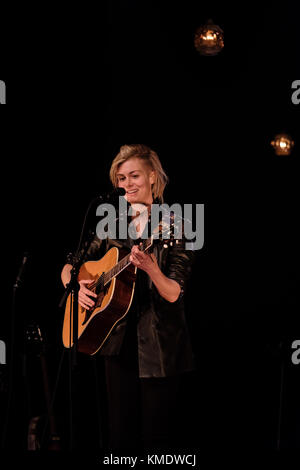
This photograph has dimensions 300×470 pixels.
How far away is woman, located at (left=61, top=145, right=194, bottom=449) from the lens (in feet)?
8.82

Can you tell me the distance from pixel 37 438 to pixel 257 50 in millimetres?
3507

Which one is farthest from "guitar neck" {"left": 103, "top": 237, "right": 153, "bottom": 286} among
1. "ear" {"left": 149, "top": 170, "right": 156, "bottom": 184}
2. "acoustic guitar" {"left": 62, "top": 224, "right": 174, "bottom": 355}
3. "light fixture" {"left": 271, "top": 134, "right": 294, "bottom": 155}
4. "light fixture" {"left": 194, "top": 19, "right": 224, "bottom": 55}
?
"light fixture" {"left": 271, "top": 134, "right": 294, "bottom": 155}

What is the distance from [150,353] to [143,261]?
0.44 m

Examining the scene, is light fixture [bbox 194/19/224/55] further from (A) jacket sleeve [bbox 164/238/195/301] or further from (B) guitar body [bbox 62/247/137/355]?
(A) jacket sleeve [bbox 164/238/195/301]

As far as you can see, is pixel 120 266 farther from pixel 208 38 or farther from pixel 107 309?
pixel 208 38

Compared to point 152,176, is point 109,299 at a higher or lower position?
lower

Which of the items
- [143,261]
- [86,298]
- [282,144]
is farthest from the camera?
[282,144]

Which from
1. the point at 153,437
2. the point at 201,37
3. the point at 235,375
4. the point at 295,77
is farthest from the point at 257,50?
the point at 153,437

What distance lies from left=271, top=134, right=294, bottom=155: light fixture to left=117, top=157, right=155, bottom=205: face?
7.49ft

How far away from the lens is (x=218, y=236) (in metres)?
4.90

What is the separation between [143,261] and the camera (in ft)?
8.78

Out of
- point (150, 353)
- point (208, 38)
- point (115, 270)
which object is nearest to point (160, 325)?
point (150, 353)

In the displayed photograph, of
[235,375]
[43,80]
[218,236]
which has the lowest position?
[235,375]
